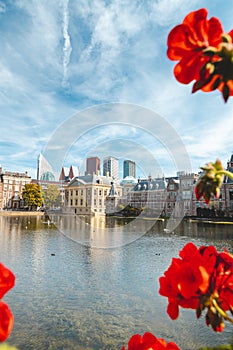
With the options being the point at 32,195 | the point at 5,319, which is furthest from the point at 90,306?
the point at 32,195

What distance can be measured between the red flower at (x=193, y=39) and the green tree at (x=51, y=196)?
77330 millimetres

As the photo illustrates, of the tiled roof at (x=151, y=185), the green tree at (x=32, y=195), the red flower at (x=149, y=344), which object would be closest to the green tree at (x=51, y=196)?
the green tree at (x=32, y=195)

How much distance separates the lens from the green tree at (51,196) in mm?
75756

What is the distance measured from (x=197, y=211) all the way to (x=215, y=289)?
174ft

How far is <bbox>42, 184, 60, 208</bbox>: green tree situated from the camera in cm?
7576

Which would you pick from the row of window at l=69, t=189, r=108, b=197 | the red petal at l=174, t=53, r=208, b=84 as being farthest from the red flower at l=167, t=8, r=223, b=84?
the row of window at l=69, t=189, r=108, b=197

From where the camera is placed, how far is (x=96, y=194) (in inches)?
2490

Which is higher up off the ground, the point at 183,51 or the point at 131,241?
the point at 183,51

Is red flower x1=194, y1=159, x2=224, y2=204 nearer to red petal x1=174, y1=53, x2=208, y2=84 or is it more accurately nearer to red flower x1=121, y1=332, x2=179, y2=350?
red petal x1=174, y1=53, x2=208, y2=84

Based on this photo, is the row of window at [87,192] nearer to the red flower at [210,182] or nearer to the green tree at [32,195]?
the green tree at [32,195]

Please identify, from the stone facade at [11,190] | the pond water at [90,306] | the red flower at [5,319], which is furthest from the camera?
the stone facade at [11,190]

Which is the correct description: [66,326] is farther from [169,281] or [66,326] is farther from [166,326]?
[169,281]

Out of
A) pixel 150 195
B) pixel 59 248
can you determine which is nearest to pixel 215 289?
pixel 59 248

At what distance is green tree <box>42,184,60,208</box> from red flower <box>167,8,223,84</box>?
3045 inches
